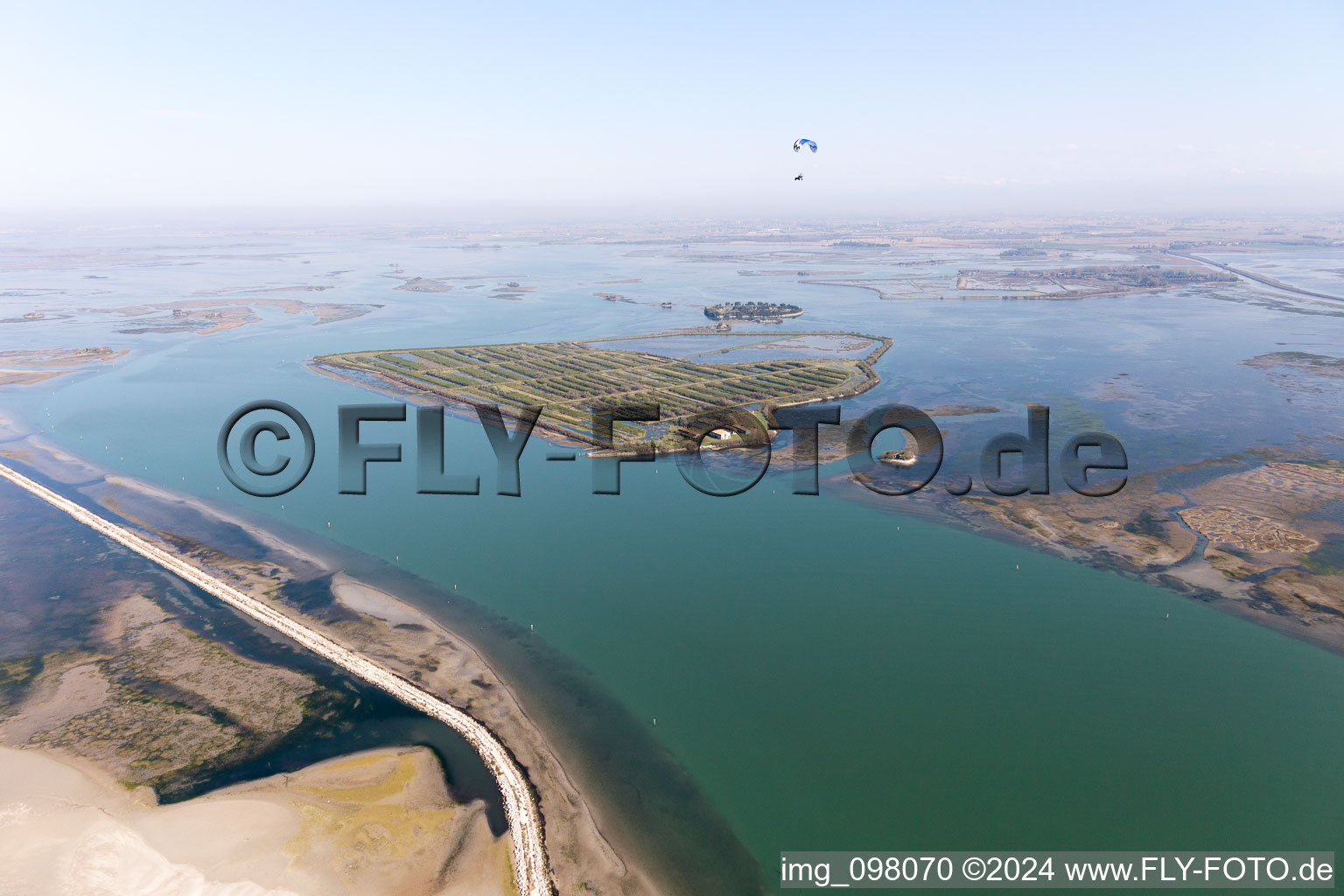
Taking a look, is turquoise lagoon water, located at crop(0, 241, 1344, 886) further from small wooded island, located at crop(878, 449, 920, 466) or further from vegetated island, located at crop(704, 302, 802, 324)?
vegetated island, located at crop(704, 302, 802, 324)

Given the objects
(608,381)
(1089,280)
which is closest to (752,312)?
(608,381)

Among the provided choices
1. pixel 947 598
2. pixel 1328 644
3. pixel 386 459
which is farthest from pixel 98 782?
pixel 1328 644

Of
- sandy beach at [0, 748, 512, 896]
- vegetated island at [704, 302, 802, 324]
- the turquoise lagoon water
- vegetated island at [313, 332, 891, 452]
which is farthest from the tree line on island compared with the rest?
sandy beach at [0, 748, 512, 896]

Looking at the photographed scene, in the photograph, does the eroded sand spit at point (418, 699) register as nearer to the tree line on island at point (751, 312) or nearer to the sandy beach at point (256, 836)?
the sandy beach at point (256, 836)

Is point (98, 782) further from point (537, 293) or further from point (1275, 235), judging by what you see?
point (1275, 235)

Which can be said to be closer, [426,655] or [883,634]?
[426,655]

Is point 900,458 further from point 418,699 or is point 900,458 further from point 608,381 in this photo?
point 418,699
